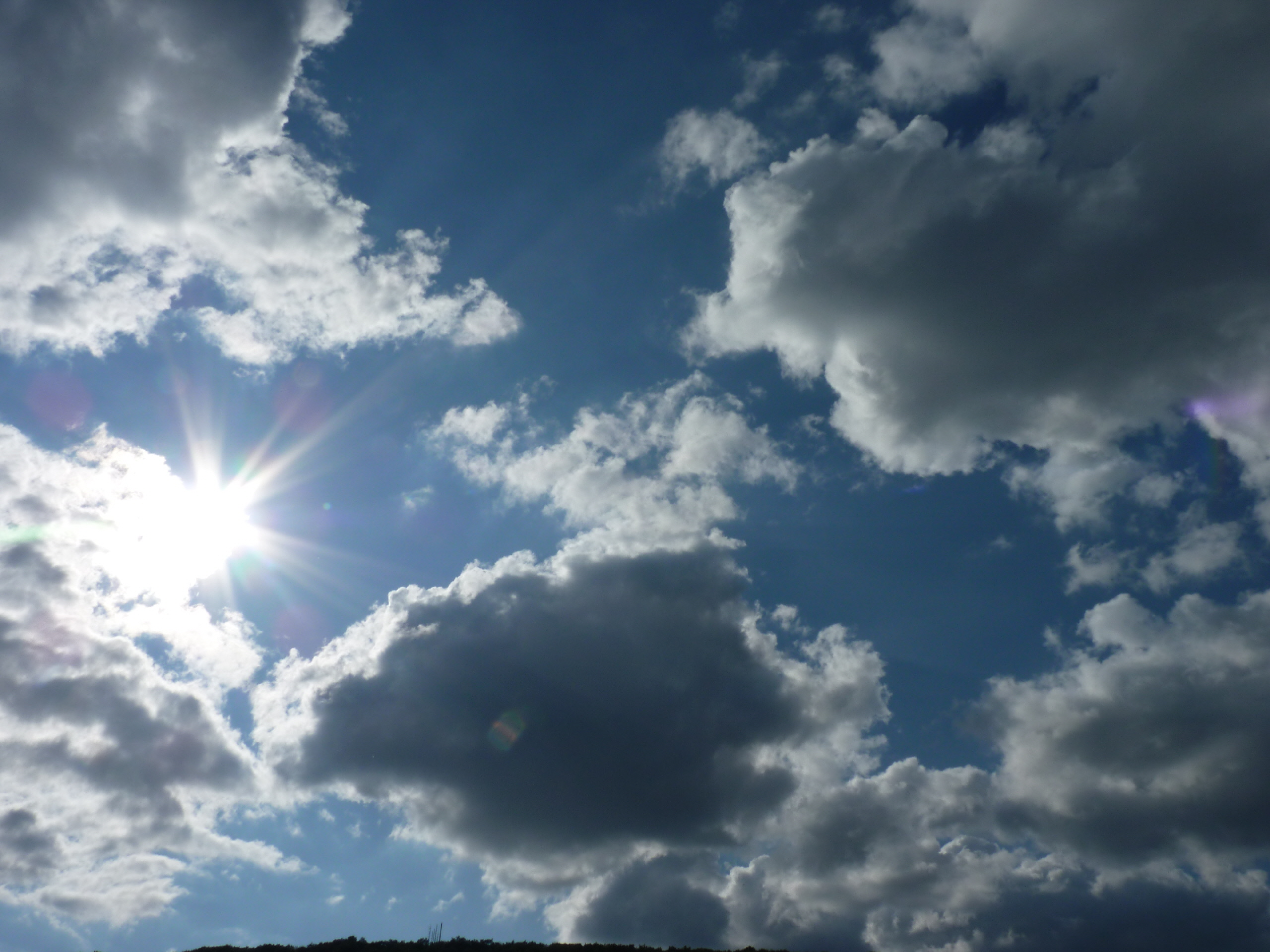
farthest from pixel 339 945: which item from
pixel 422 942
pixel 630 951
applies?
pixel 630 951

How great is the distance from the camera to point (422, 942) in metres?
91.8

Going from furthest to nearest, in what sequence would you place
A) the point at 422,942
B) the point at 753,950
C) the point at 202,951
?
the point at 202,951
the point at 422,942
the point at 753,950

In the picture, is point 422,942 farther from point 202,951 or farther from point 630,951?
point 202,951

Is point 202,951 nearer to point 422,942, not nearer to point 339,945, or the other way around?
point 339,945

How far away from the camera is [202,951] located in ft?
326

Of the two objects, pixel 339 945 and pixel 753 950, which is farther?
pixel 339 945

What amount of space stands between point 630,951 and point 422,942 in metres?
24.4

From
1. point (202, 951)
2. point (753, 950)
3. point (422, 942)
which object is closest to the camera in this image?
point (753, 950)

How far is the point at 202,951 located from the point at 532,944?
43.7 metres

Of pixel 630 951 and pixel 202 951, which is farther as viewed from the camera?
pixel 202 951

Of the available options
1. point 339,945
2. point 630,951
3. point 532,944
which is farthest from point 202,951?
point 630,951

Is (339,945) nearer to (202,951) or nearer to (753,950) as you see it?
(202,951)

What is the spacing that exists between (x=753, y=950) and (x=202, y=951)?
6885 cm

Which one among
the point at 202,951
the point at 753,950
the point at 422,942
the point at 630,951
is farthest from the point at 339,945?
the point at 753,950
